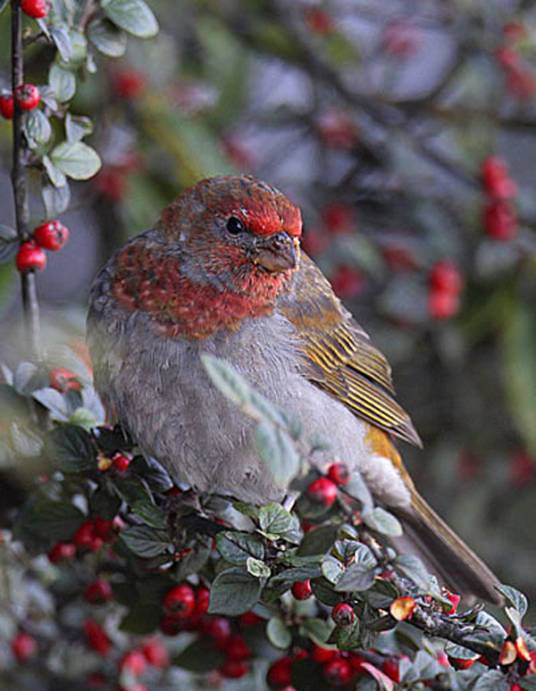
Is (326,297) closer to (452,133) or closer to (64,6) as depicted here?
(64,6)

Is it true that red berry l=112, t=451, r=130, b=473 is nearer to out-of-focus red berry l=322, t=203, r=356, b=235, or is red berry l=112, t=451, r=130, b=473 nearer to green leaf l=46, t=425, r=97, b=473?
green leaf l=46, t=425, r=97, b=473

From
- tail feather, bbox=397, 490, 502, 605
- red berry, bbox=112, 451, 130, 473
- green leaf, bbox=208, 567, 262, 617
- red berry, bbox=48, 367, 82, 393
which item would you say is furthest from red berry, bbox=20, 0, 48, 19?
tail feather, bbox=397, 490, 502, 605

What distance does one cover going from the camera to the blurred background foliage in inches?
104

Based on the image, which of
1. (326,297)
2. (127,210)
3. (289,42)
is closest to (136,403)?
(326,297)

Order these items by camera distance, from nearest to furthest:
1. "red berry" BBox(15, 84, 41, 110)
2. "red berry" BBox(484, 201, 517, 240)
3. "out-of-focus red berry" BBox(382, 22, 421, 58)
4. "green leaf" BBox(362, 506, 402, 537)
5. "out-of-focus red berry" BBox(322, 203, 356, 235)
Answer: "green leaf" BBox(362, 506, 402, 537), "red berry" BBox(15, 84, 41, 110), "red berry" BBox(484, 201, 517, 240), "out-of-focus red berry" BBox(322, 203, 356, 235), "out-of-focus red berry" BBox(382, 22, 421, 58)

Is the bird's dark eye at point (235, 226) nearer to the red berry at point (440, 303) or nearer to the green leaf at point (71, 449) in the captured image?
the green leaf at point (71, 449)

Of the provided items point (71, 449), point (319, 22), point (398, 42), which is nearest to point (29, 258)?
point (71, 449)

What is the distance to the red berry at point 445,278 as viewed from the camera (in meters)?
2.77

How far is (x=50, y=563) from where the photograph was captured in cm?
173

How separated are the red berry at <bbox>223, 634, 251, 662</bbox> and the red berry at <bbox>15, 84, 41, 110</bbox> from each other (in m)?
0.80

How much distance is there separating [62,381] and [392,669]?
0.62 meters

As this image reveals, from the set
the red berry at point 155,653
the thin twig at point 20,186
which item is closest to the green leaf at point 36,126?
the thin twig at point 20,186

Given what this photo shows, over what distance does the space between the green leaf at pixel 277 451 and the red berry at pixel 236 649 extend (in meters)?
0.63

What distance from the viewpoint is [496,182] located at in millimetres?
2766
